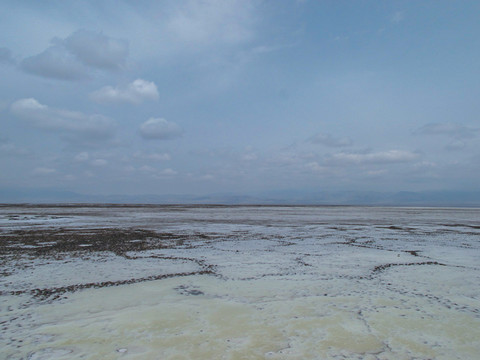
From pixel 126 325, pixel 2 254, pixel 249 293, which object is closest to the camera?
pixel 126 325

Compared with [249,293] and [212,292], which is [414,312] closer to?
[249,293]

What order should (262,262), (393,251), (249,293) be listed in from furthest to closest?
(393,251)
(262,262)
(249,293)

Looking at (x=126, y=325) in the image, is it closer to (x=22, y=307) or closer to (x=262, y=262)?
(x=22, y=307)

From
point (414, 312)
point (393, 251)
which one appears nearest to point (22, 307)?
point (414, 312)

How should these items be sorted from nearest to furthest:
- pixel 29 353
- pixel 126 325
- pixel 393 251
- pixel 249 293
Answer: pixel 29 353
pixel 126 325
pixel 249 293
pixel 393 251

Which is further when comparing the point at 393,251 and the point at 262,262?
the point at 393,251

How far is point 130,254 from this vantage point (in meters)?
10.5

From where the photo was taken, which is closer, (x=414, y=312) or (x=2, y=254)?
(x=414, y=312)

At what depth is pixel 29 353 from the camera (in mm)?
3760

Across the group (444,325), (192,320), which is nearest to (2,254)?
(192,320)

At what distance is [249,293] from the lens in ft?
20.2

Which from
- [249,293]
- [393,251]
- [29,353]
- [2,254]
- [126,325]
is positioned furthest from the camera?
[393,251]

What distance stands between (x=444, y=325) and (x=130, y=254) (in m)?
8.77

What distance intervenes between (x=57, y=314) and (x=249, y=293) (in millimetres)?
3237
